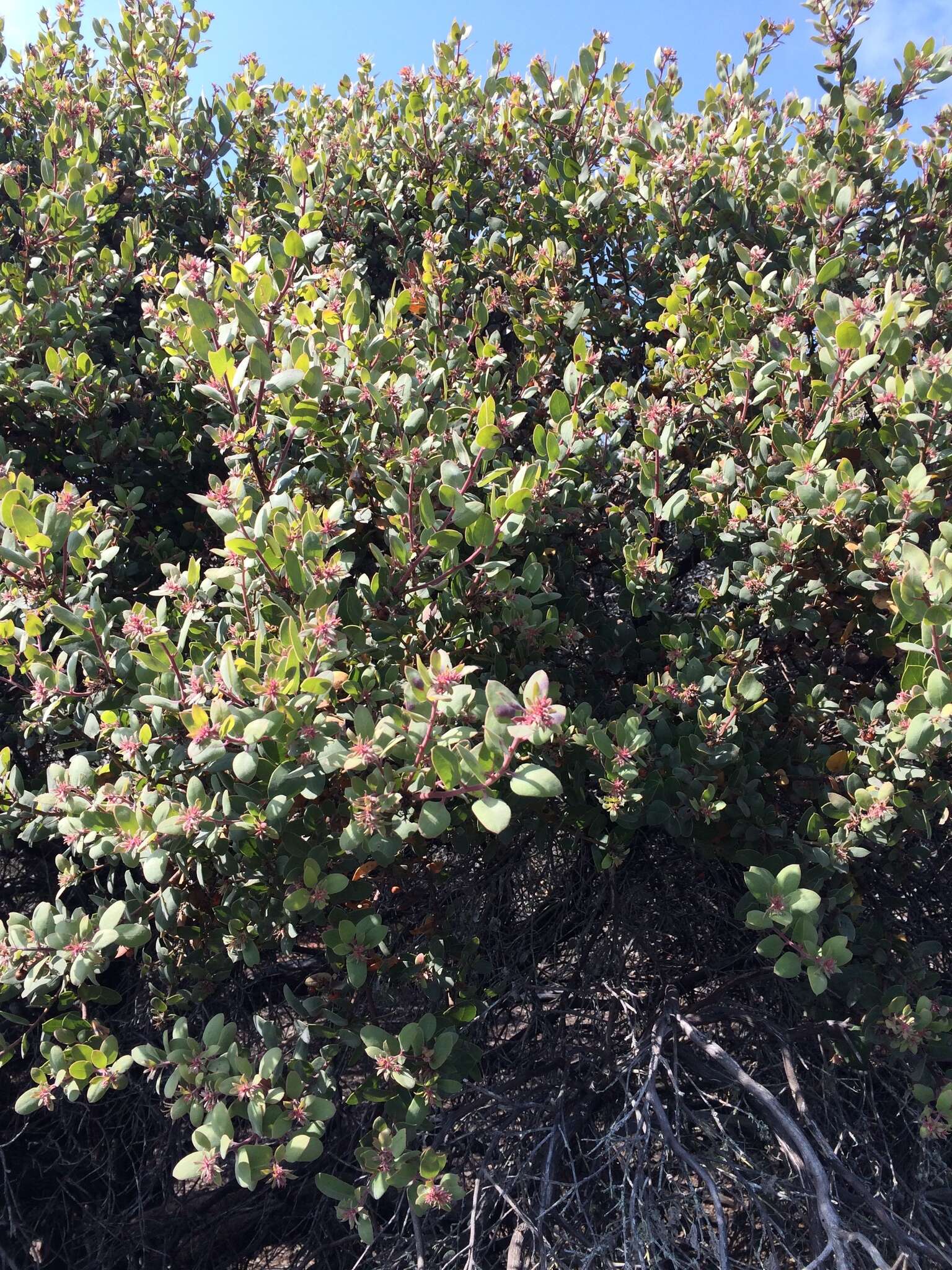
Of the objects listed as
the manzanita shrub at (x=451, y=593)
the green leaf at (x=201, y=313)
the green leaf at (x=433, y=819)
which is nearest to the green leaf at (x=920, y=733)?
the manzanita shrub at (x=451, y=593)

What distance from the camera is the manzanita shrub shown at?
73.7 inches

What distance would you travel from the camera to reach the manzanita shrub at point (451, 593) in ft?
6.14

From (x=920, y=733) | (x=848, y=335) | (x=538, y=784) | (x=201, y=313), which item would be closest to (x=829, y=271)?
(x=848, y=335)

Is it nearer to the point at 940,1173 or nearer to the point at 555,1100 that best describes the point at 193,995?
the point at 555,1100

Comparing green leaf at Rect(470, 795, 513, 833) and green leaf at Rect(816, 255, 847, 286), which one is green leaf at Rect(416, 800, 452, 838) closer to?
green leaf at Rect(470, 795, 513, 833)

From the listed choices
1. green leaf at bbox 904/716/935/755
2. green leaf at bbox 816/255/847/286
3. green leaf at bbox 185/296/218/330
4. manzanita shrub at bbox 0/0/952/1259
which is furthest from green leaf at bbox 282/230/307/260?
green leaf at bbox 904/716/935/755

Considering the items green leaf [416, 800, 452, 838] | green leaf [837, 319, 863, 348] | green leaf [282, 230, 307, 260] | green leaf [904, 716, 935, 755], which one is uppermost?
green leaf [282, 230, 307, 260]

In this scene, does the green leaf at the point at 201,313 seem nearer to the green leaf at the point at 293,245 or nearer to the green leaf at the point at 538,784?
the green leaf at the point at 293,245

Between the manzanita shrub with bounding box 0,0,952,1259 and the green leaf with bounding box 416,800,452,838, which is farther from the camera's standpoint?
the manzanita shrub with bounding box 0,0,952,1259

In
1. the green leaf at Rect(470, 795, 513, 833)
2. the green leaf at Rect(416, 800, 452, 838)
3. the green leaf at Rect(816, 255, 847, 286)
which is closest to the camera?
the green leaf at Rect(470, 795, 513, 833)

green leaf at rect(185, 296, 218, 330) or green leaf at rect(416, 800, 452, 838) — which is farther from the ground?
green leaf at rect(185, 296, 218, 330)

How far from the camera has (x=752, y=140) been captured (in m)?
3.37

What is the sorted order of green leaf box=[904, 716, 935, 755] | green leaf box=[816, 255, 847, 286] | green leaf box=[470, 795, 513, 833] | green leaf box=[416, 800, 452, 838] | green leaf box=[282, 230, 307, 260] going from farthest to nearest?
1. green leaf box=[816, 255, 847, 286]
2. green leaf box=[282, 230, 307, 260]
3. green leaf box=[904, 716, 935, 755]
4. green leaf box=[416, 800, 452, 838]
5. green leaf box=[470, 795, 513, 833]

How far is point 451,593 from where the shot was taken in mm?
2270
